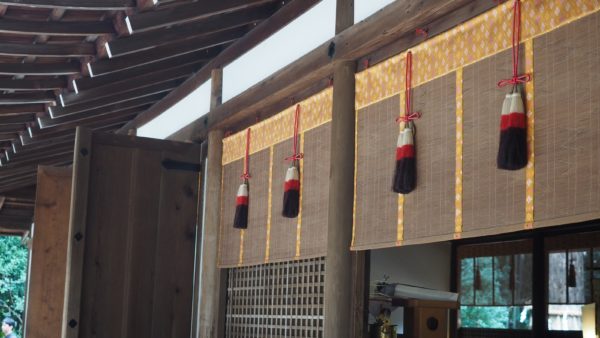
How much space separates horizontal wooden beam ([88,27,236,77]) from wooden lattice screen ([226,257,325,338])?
5.45 ft

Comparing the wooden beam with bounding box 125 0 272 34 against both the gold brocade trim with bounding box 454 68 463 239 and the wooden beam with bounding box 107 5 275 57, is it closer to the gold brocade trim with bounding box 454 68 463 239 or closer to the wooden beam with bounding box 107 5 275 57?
the wooden beam with bounding box 107 5 275 57

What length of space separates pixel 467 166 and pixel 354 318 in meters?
1.15

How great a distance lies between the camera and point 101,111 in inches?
295

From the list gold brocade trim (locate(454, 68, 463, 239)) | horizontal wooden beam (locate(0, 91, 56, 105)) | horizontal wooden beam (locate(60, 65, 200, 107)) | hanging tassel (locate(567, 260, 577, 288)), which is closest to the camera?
gold brocade trim (locate(454, 68, 463, 239))

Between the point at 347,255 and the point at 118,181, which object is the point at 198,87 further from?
the point at 347,255

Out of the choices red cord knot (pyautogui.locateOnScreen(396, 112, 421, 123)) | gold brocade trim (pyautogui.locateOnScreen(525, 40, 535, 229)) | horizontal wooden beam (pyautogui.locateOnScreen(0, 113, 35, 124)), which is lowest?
gold brocade trim (pyautogui.locateOnScreen(525, 40, 535, 229))

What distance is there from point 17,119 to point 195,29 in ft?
8.21

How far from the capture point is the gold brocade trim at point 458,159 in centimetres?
334

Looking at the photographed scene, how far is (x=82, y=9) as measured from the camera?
4.65m

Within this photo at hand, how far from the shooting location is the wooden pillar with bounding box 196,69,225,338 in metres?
5.58

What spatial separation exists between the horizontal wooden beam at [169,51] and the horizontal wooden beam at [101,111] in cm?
140

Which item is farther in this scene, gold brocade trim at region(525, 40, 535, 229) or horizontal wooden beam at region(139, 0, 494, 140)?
horizontal wooden beam at region(139, 0, 494, 140)

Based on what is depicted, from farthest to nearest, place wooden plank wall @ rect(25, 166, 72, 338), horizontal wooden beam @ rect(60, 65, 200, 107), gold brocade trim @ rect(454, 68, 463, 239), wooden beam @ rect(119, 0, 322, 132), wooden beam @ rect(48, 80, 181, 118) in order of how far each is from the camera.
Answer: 1. wooden plank wall @ rect(25, 166, 72, 338)
2. wooden beam @ rect(48, 80, 181, 118)
3. horizontal wooden beam @ rect(60, 65, 200, 107)
4. wooden beam @ rect(119, 0, 322, 132)
5. gold brocade trim @ rect(454, 68, 463, 239)

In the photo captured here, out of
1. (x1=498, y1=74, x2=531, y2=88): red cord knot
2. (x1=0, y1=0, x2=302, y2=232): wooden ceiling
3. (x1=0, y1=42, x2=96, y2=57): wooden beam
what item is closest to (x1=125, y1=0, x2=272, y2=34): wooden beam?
(x1=0, y1=0, x2=302, y2=232): wooden ceiling
